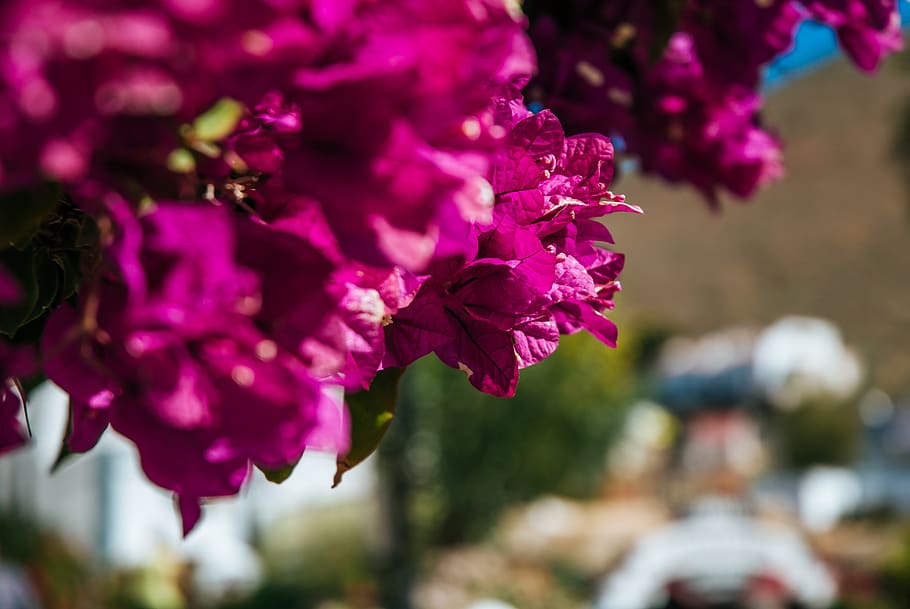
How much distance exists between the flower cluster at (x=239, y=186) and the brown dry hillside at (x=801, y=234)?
87.2 feet

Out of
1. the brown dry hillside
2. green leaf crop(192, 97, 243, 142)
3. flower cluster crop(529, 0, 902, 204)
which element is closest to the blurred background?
flower cluster crop(529, 0, 902, 204)

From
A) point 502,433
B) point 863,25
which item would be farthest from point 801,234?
point 863,25

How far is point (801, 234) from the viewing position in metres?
28.4

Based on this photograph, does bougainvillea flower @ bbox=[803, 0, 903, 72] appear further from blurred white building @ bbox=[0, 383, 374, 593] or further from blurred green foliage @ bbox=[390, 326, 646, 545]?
blurred green foliage @ bbox=[390, 326, 646, 545]

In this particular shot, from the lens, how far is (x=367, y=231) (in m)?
0.27

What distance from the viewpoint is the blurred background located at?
17.4 feet

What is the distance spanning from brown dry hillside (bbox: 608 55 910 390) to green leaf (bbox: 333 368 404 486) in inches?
1042

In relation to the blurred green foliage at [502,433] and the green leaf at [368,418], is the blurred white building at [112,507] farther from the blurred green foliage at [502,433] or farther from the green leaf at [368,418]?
the green leaf at [368,418]

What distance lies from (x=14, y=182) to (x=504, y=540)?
939 centimetres

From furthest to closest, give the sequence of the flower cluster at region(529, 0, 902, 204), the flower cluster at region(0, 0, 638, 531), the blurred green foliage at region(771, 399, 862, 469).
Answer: the blurred green foliage at region(771, 399, 862, 469) → the flower cluster at region(529, 0, 902, 204) → the flower cluster at region(0, 0, 638, 531)

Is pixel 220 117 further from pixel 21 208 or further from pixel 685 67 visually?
pixel 685 67

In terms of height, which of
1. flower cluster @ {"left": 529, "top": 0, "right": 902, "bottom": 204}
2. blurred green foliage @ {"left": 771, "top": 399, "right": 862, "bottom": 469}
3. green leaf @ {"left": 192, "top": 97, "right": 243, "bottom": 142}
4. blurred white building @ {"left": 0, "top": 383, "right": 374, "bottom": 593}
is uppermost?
green leaf @ {"left": 192, "top": 97, "right": 243, "bottom": 142}

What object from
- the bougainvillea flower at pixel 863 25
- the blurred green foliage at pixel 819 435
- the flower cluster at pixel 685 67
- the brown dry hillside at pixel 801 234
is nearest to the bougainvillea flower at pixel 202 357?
the flower cluster at pixel 685 67

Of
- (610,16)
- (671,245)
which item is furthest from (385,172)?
(671,245)
